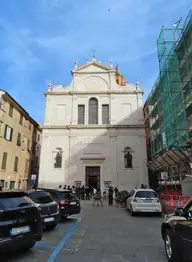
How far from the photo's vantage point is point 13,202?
16.6 feet

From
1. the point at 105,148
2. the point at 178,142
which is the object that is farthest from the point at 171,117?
the point at 105,148

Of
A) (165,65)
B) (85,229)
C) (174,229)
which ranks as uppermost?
(165,65)

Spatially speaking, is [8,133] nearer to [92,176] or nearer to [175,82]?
[92,176]

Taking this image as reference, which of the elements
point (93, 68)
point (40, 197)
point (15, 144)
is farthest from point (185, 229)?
point (93, 68)

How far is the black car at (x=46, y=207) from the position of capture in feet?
25.3

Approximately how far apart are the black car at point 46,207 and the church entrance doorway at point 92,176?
1925cm

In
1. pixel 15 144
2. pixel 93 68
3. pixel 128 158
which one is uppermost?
pixel 93 68

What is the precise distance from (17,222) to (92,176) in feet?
76.3

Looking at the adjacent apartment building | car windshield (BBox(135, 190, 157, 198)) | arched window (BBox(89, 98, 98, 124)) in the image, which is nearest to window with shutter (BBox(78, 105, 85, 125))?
arched window (BBox(89, 98, 98, 124))

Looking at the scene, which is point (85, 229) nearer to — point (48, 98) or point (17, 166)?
point (17, 166)

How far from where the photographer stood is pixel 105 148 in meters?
28.3

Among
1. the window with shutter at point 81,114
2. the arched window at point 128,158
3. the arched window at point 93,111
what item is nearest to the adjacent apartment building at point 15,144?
the window with shutter at point 81,114

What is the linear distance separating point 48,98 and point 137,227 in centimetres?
2502

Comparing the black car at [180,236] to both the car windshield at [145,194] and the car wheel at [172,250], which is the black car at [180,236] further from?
the car windshield at [145,194]
